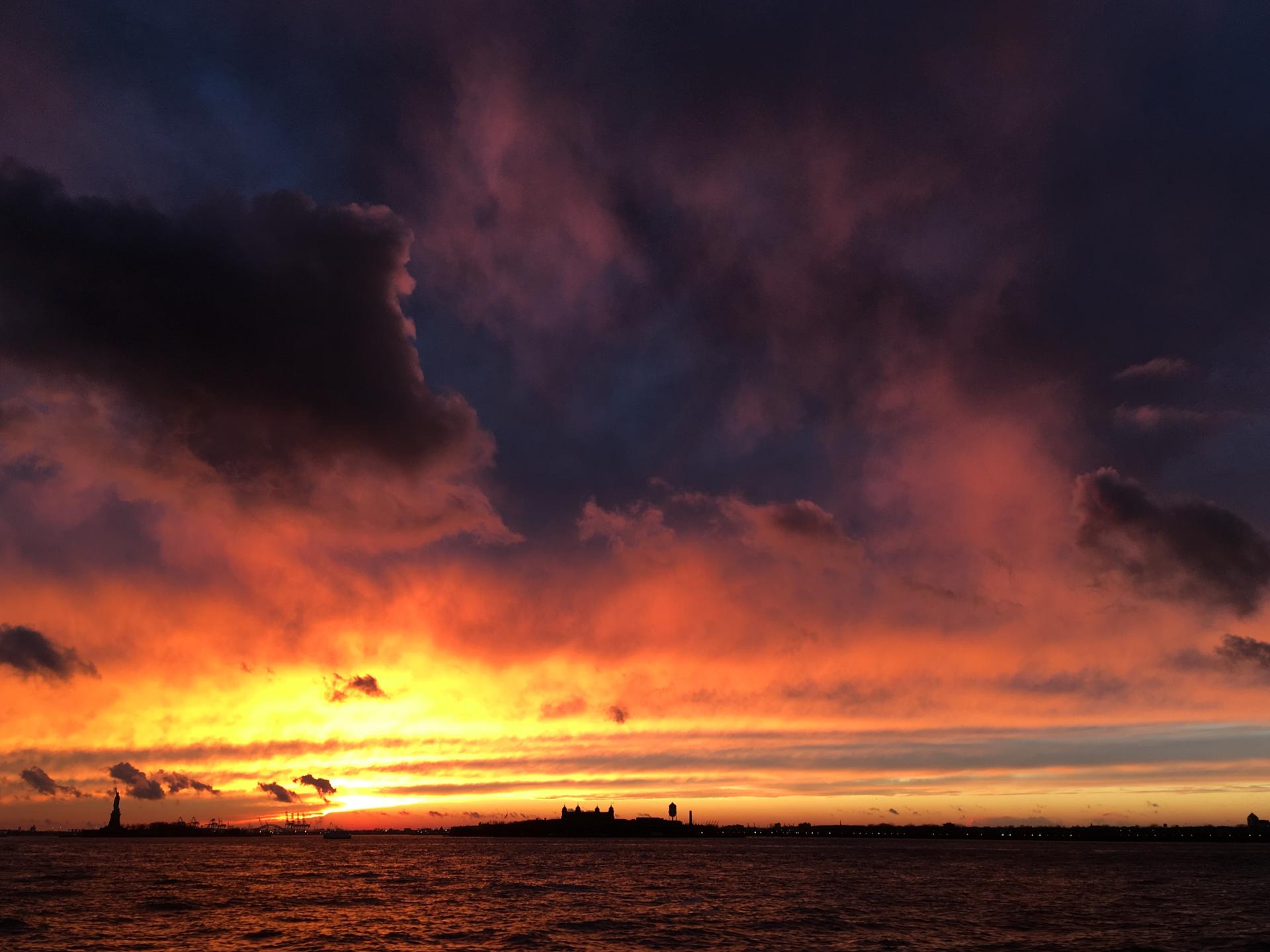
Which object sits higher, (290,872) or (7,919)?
(7,919)

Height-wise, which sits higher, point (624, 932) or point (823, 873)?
point (624, 932)

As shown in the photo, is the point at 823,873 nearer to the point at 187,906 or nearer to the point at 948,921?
the point at 948,921

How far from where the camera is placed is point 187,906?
110375 millimetres

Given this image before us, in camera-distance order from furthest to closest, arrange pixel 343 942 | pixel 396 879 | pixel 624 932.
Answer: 1. pixel 396 879
2. pixel 624 932
3. pixel 343 942

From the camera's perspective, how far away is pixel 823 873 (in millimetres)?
189875

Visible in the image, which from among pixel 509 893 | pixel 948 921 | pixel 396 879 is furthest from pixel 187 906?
pixel 948 921

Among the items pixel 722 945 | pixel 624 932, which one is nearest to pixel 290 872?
pixel 624 932

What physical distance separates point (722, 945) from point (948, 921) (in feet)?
113

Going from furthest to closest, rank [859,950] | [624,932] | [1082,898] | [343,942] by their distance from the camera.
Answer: [1082,898] < [624,932] < [343,942] < [859,950]

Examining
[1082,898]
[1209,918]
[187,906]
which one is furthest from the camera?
[1082,898]

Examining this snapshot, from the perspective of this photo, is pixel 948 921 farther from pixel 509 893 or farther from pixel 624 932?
pixel 509 893

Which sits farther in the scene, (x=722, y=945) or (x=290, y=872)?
(x=290, y=872)

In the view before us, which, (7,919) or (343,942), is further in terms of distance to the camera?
(7,919)

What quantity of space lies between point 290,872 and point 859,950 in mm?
163750
